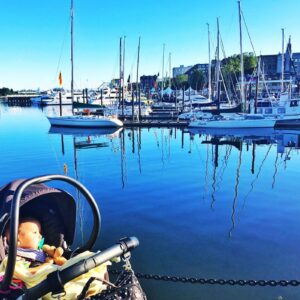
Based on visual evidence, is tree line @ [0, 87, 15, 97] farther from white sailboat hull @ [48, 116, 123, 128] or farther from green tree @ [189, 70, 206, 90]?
white sailboat hull @ [48, 116, 123, 128]

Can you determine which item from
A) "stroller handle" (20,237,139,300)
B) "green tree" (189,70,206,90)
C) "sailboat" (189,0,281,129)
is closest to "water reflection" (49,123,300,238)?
"sailboat" (189,0,281,129)

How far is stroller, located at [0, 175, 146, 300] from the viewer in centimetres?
238

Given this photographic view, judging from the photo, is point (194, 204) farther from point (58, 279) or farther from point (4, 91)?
point (4, 91)

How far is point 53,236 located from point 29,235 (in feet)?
1.60

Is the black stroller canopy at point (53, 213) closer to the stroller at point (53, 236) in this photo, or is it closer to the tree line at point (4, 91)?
the stroller at point (53, 236)

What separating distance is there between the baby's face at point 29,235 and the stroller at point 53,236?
0.19 m

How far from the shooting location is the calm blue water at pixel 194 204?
Result: 20.8ft

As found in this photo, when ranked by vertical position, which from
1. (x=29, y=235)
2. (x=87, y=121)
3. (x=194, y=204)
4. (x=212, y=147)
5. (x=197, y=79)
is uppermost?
(x=197, y=79)

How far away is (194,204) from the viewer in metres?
10.6

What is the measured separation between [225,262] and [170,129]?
29.6 m

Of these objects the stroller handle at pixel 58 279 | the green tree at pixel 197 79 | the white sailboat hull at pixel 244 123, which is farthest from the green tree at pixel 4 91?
the stroller handle at pixel 58 279

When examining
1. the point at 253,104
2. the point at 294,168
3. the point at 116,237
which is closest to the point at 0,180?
the point at 116,237

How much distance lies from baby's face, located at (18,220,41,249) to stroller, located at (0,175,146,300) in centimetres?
19

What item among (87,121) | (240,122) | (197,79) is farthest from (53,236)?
(197,79)
